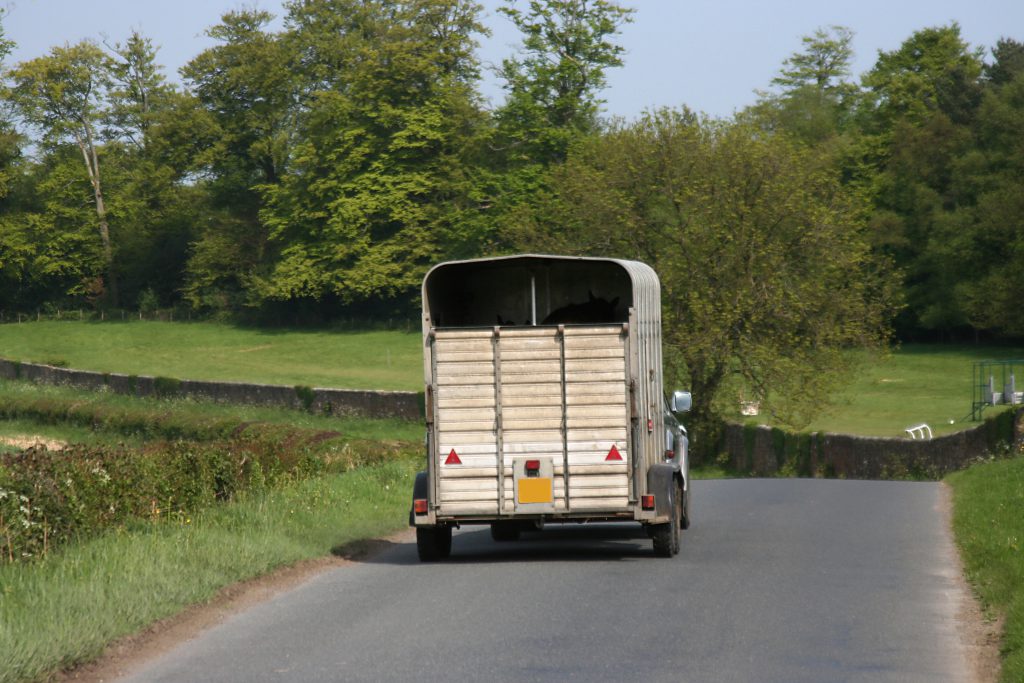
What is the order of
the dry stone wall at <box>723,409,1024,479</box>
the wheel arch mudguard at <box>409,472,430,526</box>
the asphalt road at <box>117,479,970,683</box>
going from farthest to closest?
→ the dry stone wall at <box>723,409,1024,479</box>, the wheel arch mudguard at <box>409,472,430,526</box>, the asphalt road at <box>117,479,970,683</box>

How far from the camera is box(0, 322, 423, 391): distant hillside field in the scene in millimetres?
69438

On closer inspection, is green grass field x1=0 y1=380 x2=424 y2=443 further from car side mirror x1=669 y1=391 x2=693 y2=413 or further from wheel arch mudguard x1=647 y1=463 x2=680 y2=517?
wheel arch mudguard x1=647 y1=463 x2=680 y2=517

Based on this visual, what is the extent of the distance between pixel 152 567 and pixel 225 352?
2785 inches

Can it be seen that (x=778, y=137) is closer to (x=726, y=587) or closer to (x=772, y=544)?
(x=772, y=544)

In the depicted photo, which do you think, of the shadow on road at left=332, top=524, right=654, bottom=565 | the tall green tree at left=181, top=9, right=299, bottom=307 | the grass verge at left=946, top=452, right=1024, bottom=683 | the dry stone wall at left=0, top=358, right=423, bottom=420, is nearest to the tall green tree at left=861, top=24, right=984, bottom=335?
the dry stone wall at left=0, top=358, right=423, bottom=420

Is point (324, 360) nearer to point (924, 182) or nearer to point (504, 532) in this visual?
point (924, 182)

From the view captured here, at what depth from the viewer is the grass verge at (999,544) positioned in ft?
31.2

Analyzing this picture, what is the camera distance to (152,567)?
37.7 ft

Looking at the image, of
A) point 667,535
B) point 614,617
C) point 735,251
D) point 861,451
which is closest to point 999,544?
point 667,535

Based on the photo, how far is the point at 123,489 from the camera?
15883mm

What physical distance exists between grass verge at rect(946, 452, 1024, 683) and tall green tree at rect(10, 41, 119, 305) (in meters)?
79.5

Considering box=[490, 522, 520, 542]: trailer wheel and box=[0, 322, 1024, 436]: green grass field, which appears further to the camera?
box=[0, 322, 1024, 436]: green grass field

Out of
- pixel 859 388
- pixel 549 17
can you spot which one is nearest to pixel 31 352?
pixel 549 17

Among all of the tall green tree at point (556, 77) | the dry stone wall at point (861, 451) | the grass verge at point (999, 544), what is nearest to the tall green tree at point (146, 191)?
the tall green tree at point (556, 77)
